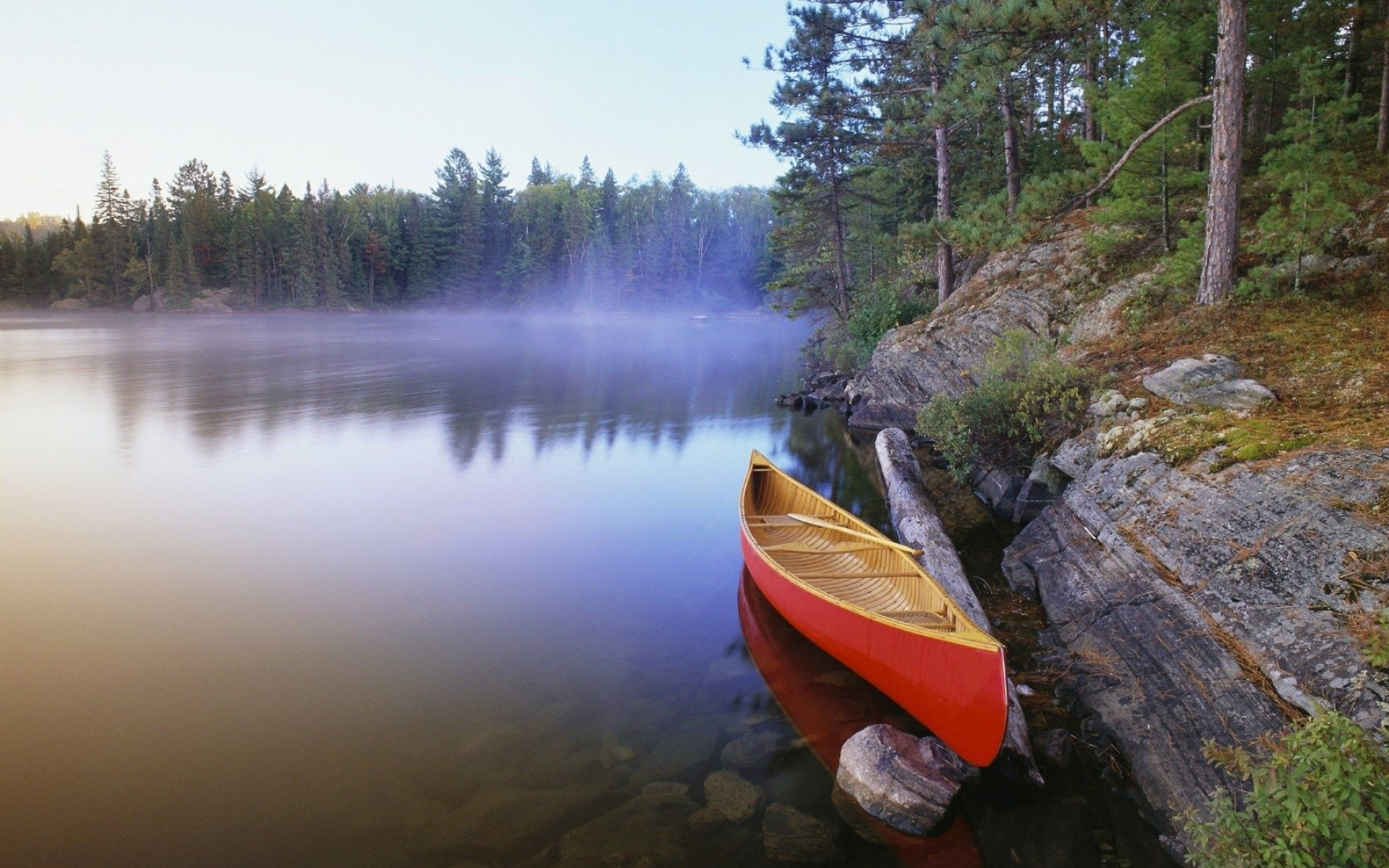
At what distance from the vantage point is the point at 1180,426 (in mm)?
7438

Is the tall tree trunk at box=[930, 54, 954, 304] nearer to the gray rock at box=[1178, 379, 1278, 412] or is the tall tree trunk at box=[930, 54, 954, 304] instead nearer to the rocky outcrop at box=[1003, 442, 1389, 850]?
the gray rock at box=[1178, 379, 1278, 412]

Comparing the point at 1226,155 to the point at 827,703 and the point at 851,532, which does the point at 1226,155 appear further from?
the point at 827,703

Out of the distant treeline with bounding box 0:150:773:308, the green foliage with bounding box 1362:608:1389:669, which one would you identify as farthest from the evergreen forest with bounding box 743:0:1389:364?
the distant treeline with bounding box 0:150:773:308

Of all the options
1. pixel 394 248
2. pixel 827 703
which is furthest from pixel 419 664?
pixel 394 248

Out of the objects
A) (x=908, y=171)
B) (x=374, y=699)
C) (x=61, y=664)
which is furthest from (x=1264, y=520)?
(x=908, y=171)

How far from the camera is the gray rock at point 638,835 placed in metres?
4.58

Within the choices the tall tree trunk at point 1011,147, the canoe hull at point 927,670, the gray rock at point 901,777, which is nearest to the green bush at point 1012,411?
the canoe hull at point 927,670

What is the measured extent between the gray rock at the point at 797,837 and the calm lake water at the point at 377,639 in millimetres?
137

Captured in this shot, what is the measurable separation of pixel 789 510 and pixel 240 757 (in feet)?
21.5

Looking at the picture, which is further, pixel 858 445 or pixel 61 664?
pixel 858 445

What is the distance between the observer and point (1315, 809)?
3.02 m

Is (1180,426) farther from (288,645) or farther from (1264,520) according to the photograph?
(288,645)

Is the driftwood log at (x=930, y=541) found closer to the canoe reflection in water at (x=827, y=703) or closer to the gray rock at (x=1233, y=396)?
the canoe reflection in water at (x=827, y=703)

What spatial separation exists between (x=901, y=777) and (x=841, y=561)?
359 centimetres
